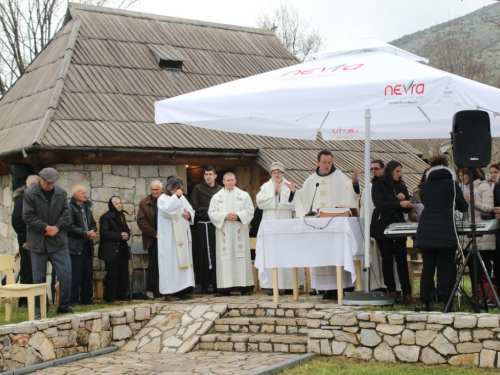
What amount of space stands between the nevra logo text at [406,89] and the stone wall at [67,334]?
4.16 meters

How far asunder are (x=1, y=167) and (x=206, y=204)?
384 cm

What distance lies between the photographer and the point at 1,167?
1374 centimetres

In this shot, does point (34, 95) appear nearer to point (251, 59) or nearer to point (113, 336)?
point (251, 59)

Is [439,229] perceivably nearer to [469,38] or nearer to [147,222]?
[147,222]

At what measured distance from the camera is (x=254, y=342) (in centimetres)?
907

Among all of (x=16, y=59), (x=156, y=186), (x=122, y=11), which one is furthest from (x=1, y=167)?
(x=16, y=59)

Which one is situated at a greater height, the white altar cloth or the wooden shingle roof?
the wooden shingle roof

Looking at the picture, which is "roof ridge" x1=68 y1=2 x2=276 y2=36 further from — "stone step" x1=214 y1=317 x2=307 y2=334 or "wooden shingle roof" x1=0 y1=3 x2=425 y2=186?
"stone step" x1=214 y1=317 x2=307 y2=334

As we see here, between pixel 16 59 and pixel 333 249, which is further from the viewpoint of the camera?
pixel 16 59

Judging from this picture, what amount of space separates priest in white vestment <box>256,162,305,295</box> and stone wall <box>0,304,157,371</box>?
77.3 inches

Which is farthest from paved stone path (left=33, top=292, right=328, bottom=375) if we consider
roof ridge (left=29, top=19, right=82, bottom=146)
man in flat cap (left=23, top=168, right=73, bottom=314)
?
roof ridge (left=29, top=19, right=82, bottom=146)

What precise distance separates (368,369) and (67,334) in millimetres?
3449

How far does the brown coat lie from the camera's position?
11786 mm

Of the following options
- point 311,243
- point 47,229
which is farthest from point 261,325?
point 47,229
